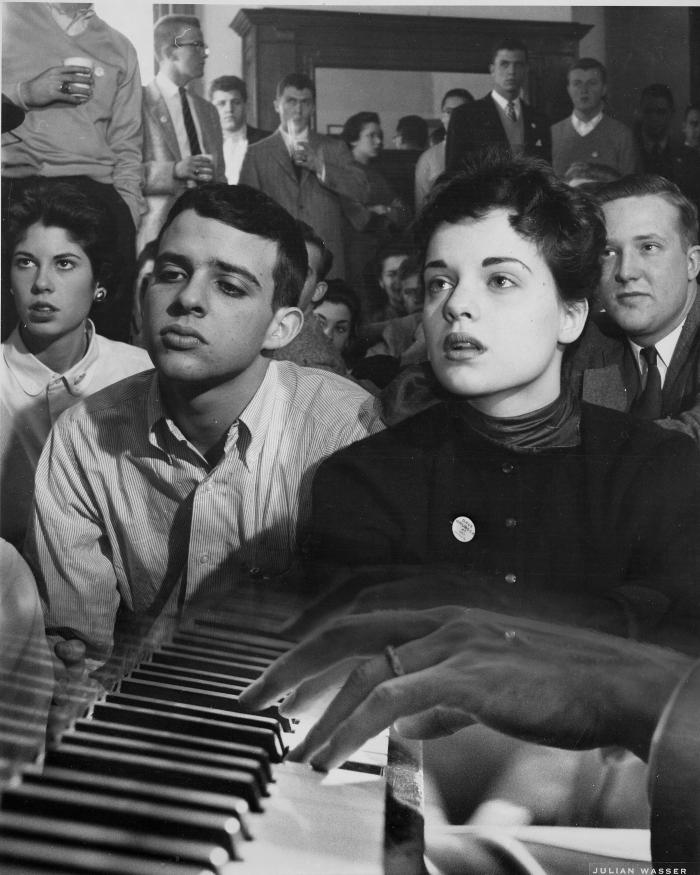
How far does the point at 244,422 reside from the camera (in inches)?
125

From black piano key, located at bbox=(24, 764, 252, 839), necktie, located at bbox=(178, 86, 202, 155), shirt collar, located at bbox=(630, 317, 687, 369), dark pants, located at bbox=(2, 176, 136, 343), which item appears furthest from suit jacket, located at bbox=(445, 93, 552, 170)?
black piano key, located at bbox=(24, 764, 252, 839)

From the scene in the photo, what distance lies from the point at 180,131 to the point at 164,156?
0.31ft

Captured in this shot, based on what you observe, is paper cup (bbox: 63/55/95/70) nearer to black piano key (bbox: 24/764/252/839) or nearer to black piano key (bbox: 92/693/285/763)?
black piano key (bbox: 92/693/285/763)

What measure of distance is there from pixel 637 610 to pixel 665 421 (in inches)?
24.2

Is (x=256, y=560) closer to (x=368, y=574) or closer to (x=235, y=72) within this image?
(x=368, y=574)

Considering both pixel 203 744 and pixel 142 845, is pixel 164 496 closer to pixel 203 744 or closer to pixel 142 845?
pixel 203 744

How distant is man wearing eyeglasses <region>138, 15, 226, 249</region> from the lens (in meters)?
3.17

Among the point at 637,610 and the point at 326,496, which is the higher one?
the point at 326,496

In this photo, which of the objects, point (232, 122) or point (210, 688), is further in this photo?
point (232, 122)

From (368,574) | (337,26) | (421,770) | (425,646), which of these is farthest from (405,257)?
(421,770)

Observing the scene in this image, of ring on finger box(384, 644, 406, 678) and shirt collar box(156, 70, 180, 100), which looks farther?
shirt collar box(156, 70, 180, 100)

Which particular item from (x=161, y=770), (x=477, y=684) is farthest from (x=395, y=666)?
(x=161, y=770)

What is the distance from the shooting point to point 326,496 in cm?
312

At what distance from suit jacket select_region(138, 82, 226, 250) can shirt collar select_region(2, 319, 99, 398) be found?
395mm
